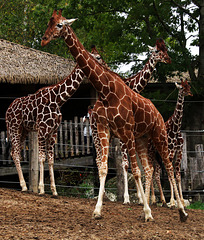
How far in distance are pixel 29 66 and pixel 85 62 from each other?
682 cm

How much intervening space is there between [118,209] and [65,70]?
A: 6.65 m

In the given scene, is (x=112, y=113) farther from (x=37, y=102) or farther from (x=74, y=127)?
(x=74, y=127)

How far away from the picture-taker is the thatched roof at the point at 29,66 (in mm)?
11656

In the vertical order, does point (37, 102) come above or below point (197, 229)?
above

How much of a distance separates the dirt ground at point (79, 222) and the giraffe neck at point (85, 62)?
188cm

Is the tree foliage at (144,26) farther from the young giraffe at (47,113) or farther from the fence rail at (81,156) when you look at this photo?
the young giraffe at (47,113)

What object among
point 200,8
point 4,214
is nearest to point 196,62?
point 200,8

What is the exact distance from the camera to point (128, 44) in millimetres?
15227

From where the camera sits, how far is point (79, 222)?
5379 mm

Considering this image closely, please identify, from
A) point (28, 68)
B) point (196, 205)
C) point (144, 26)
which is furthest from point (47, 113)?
point (144, 26)

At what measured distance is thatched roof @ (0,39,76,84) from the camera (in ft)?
38.2

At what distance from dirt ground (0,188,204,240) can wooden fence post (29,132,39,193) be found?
105 cm

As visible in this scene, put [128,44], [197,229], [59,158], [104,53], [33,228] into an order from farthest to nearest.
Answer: [104,53] → [128,44] → [59,158] → [197,229] → [33,228]

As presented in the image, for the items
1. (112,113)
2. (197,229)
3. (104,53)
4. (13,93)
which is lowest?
(197,229)
